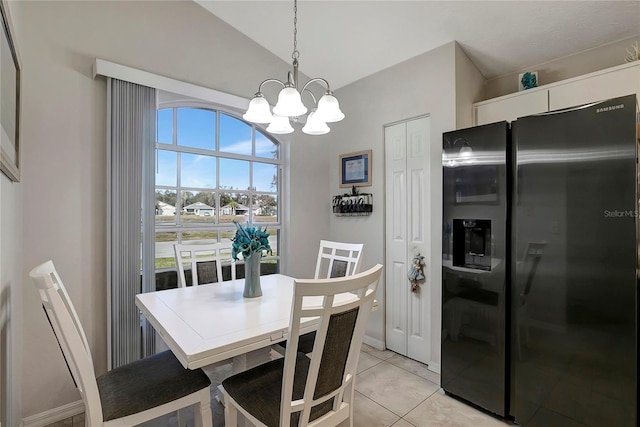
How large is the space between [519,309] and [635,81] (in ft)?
5.43

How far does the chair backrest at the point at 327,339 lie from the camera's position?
1062 millimetres

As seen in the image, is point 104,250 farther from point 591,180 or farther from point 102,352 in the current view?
point 591,180

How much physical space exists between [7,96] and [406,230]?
2.76m

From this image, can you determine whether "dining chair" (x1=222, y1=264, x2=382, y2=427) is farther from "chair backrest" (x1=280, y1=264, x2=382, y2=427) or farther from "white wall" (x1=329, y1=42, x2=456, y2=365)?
"white wall" (x1=329, y1=42, x2=456, y2=365)

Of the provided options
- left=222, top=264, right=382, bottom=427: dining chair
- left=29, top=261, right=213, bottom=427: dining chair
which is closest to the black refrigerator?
left=222, top=264, right=382, bottom=427: dining chair

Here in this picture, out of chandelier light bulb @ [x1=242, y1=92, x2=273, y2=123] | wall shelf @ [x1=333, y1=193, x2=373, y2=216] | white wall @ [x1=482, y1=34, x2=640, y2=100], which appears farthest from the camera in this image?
wall shelf @ [x1=333, y1=193, x2=373, y2=216]

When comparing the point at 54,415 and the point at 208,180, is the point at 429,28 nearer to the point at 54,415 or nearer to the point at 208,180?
the point at 208,180

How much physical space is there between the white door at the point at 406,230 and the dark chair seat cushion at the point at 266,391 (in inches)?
58.8

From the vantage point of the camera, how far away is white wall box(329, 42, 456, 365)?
249 centimetres

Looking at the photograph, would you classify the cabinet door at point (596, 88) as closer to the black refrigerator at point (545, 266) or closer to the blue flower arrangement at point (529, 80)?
the blue flower arrangement at point (529, 80)

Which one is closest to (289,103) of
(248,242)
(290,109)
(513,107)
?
(290,109)

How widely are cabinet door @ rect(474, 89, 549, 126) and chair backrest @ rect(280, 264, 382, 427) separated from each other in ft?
6.58

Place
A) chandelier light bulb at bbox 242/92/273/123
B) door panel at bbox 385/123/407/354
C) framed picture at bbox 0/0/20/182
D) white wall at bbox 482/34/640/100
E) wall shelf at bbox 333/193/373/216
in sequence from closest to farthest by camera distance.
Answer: framed picture at bbox 0/0/20/182, chandelier light bulb at bbox 242/92/273/123, white wall at bbox 482/34/640/100, door panel at bbox 385/123/407/354, wall shelf at bbox 333/193/373/216

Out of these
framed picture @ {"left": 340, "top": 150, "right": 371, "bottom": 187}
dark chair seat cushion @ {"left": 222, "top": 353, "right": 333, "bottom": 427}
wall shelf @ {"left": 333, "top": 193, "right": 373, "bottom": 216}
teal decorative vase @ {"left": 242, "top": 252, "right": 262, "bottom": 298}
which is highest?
framed picture @ {"left": 340, "top": 150, "right": 371, "bottom": 187}
